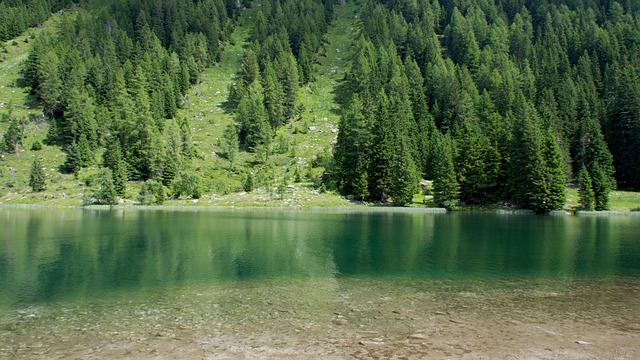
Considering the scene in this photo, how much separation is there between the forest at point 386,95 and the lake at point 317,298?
160 feet

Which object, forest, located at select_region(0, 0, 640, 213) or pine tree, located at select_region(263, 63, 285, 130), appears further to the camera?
pine tree, located at select_region(263, 63, 285, 130)

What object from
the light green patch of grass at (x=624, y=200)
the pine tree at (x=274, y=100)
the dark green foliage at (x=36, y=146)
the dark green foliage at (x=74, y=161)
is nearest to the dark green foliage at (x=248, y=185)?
the pine tree at (x=274, y=100)

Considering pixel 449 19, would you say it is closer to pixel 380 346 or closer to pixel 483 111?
pixel 483 111

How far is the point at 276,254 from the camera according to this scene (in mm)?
31359

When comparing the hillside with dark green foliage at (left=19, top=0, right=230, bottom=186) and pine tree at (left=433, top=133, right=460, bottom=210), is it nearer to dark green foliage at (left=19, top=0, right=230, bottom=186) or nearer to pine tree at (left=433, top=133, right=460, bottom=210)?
dark green foliage at (left=19, top=0, right=230, bottom=186)

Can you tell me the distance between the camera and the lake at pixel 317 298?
12.8 m

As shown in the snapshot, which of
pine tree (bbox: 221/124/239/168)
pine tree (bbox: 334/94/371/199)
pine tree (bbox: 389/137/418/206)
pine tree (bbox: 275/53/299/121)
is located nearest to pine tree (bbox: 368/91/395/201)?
pine tree (bbox: 334/94/371/199)

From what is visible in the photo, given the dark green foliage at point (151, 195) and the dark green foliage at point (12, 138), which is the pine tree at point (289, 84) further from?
the dark green foliage at point (12, 138)

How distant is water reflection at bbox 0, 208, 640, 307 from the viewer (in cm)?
2358

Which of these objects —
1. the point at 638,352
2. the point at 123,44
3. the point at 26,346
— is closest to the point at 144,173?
the point at 123,44

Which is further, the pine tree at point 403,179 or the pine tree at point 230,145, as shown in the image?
the pine tree at point 230,145

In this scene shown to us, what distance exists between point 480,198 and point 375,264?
66.2 metres

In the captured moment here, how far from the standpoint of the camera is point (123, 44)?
14400 centimetres

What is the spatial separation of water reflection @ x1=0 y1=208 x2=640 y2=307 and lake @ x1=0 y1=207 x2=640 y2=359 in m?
0.19
